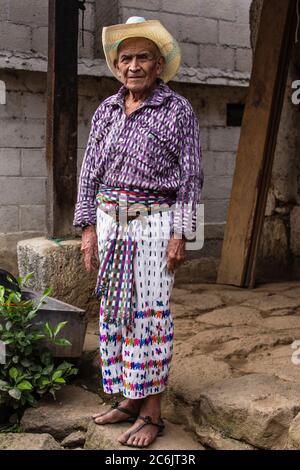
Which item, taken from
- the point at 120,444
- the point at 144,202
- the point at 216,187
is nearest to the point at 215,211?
the point at 216,187

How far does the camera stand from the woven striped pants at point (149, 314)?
289cm

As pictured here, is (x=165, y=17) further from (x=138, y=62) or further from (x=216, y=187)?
(x=138, y=62)

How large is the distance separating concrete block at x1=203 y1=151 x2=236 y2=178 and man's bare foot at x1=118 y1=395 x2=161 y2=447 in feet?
11.7

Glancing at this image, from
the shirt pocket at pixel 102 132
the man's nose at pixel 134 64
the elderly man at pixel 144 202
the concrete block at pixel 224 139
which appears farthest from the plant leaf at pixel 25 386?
the concrete block at pixel 224 139

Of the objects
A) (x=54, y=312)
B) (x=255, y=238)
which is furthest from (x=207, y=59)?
(x=54, y=312)

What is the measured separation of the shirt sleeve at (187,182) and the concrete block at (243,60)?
145 inches

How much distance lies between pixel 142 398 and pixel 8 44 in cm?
341

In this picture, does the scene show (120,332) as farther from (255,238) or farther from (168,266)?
(255,238)

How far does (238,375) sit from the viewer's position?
11.5ft

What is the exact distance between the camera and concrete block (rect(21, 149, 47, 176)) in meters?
5.52

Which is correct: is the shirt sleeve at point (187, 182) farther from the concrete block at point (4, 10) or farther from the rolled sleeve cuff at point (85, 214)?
the concrete block at point (4, 10)

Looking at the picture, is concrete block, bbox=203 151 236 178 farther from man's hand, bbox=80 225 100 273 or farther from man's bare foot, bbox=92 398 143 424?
man's bare foot, bbox=92 398 143 424

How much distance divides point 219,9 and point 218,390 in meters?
4.18

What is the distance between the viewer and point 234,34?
6.34 metres
